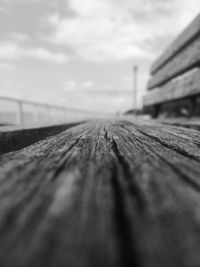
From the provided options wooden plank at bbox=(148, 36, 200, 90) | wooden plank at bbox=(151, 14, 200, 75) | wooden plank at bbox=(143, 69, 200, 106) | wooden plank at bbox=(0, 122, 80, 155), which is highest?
wooden plank at bbox=(151, 14, 200, 75)

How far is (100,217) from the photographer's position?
0.90 feet

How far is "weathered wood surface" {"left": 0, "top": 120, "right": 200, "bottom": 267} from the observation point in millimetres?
214

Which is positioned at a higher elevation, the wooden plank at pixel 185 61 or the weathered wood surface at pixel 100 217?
the wooden plank at pixel 185 61

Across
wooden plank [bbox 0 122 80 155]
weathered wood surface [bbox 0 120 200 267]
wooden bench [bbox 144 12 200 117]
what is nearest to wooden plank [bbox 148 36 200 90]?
wooden bench [bbox 144 12 200 117]

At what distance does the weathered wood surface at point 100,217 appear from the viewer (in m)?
0.21

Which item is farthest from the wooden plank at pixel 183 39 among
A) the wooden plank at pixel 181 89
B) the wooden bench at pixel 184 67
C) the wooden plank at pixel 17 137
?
the wooden plank at pixel 17 137

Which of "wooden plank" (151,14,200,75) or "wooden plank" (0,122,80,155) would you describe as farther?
"wooden plank" (151,14,200,75)

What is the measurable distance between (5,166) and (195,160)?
1.54 feet

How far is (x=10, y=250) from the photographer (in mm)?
226

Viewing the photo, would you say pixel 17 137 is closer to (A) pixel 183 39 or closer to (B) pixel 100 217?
(B) pixel 100 217

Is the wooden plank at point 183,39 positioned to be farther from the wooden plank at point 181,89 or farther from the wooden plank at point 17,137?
the wooden plank at point 17,137

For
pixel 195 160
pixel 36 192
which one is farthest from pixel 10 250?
pixel 195 160

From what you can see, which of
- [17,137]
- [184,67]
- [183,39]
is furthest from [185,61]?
[17,137]

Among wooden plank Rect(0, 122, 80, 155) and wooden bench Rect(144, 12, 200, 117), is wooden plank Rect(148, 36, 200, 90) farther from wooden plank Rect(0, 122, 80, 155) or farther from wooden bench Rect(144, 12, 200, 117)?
wooden plank Rect(0, 122, 80, 155)
